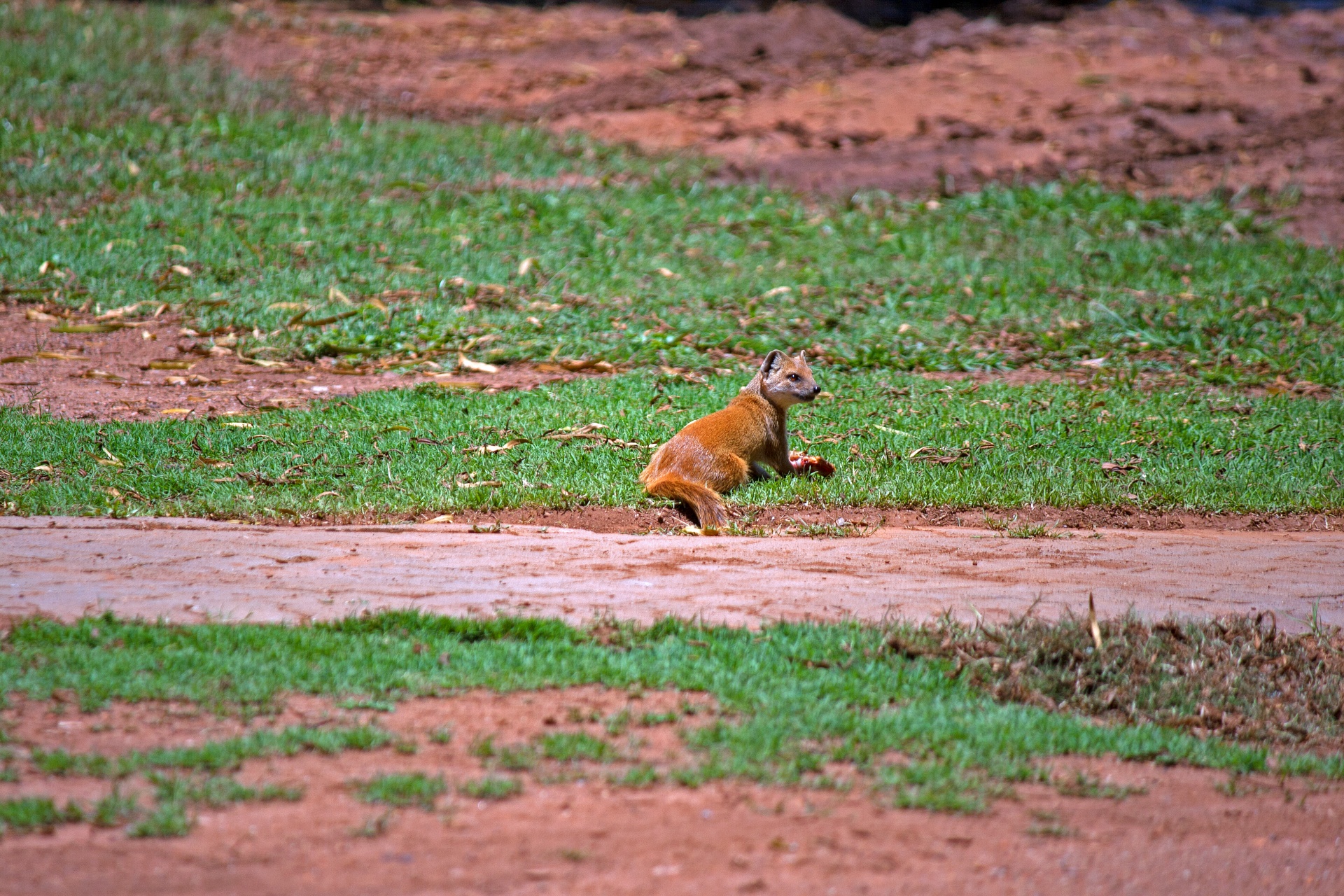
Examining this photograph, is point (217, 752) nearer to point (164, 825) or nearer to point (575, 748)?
point (164, 825)

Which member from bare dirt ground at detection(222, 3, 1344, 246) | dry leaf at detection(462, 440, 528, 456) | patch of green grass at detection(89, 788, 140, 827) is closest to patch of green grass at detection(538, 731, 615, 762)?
patch of green grass at detection(89, 788, 140, 827)

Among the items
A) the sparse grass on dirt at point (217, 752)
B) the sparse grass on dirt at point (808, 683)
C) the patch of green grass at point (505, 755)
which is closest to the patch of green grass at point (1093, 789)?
the sparse grass on dirt at point (808, 683)

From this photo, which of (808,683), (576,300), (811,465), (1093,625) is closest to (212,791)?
(808,683)

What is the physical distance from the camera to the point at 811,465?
7.83 metres

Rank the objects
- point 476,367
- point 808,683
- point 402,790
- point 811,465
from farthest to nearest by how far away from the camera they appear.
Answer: point 476,367
point 811,465
point 808,683
point 402,790

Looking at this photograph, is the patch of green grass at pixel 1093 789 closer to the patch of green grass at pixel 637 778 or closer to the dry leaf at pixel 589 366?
the patch of green grass at pixel 637 778

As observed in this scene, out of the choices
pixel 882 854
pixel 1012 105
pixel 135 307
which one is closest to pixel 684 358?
pixel 135 307

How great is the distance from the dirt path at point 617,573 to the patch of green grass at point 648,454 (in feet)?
2.00

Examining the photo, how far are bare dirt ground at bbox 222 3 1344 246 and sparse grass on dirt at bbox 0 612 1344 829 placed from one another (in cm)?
1182

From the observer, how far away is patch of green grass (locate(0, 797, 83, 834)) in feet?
11.6

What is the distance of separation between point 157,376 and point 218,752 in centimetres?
655

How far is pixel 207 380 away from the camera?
31.7 feet

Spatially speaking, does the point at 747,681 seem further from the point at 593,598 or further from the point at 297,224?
the point at 297,224

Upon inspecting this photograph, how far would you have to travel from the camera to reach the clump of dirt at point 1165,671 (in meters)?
4.88
